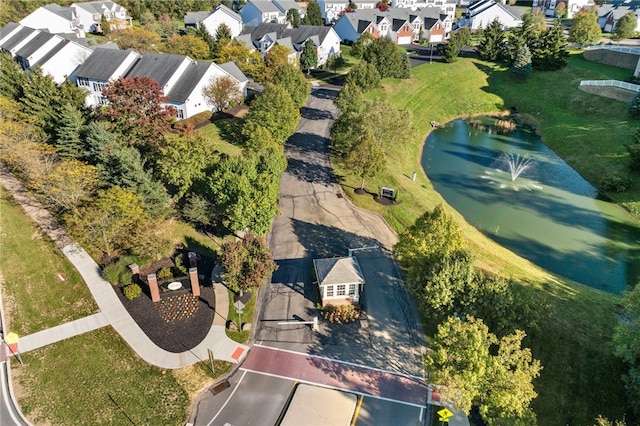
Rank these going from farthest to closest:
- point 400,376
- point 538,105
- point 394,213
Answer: point 538,105 → point 394,213 → point 400,376

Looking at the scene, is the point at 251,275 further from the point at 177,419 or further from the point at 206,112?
the point at 206,112

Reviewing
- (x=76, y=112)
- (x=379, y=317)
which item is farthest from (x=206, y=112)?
(x=379, y=317)

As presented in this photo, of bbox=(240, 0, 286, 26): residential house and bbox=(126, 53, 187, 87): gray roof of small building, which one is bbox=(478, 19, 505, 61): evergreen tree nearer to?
bbox=(240, 0, 286, 26): residential house

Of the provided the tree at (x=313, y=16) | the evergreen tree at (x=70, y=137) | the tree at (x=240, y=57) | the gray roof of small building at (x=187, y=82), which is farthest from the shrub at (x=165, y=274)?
the tree at (x=313, y=16)

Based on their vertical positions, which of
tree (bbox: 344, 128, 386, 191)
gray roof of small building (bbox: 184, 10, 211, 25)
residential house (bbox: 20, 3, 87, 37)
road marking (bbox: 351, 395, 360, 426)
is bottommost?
road marking (bbox: 351, 395, 360, 426)

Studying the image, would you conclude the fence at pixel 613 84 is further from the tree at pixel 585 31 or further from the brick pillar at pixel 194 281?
the brick pillar at pixel 194 281

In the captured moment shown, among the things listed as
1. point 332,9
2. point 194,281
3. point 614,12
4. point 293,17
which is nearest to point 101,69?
point 194,281

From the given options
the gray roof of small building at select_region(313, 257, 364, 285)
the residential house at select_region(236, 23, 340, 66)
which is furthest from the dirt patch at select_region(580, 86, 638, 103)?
the gray roof of small building at select_region(313, 257, 364, 285)
